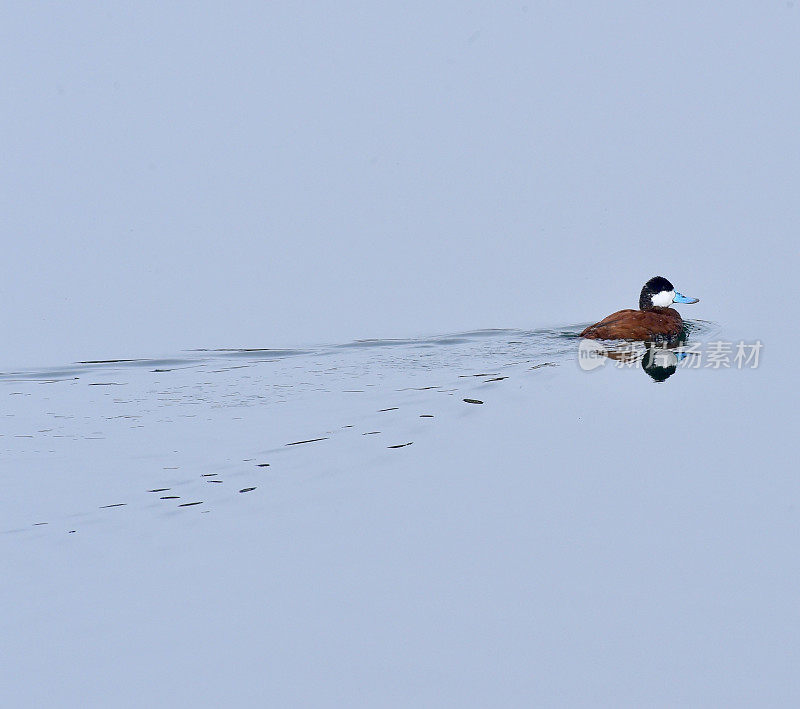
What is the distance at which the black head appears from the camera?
10.8m

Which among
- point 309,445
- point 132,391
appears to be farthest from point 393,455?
point 132,391

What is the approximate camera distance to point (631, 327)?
31.4 ft

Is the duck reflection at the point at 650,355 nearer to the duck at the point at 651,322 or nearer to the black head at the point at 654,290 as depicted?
the duck at the point at 651,322

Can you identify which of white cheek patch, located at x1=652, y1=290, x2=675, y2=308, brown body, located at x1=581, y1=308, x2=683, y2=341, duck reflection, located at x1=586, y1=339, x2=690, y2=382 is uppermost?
white cheek patch, located at x1=652, y1=290, x2=675, y2=308

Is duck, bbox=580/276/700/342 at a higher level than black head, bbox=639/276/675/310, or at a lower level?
lower

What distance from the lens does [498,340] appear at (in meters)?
9.61

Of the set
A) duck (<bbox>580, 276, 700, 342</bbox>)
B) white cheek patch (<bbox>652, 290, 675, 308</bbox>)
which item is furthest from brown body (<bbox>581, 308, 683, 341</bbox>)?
white cheek patch (<bbox>652, 290, 675, 308</bbox>)

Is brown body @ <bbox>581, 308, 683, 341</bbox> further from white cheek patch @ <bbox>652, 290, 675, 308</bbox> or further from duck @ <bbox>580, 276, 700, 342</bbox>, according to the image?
white cheek patch @ <bbox>652, 290, 675, 308</bbox>

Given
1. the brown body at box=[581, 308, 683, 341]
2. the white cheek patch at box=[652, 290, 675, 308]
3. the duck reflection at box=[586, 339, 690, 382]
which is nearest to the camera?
the duck reflection at box=[586, 339, 690, 382]

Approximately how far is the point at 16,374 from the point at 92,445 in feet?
6.34

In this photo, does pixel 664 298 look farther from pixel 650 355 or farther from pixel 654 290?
pixel 650 355

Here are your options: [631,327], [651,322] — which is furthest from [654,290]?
[631,327]

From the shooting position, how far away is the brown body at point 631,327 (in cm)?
955

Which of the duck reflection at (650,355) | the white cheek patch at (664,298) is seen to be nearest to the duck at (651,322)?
the white cheek patch at (664,298)
